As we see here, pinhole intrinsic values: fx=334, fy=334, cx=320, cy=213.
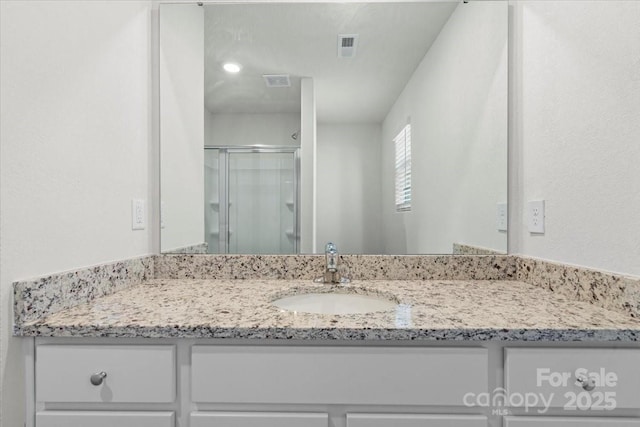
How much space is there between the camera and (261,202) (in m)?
1.44

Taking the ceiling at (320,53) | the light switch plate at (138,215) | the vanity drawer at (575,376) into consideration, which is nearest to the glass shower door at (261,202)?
the ceiling at (320,53)

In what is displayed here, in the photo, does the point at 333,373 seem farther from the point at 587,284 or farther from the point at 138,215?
the point at 138,215

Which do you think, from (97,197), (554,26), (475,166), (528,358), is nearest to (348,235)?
(475,166)

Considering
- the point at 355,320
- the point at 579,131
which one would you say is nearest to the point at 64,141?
the point at 355,320

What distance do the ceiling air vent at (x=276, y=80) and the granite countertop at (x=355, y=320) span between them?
0.86 m

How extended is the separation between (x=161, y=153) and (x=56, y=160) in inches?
20.2

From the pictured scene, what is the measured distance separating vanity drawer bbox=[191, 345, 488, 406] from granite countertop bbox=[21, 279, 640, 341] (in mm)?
42

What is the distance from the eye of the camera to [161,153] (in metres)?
1.38

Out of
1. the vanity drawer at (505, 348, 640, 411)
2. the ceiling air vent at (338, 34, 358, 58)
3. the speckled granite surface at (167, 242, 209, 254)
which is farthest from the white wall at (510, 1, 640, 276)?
the speckled granite surface at (167, 242, 209, 254)

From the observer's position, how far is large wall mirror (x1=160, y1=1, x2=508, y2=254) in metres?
1.36

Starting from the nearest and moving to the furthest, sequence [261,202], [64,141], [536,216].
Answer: [64,141], [536,216], [261,202]

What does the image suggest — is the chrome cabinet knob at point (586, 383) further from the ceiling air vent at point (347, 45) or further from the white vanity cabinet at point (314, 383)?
the ceiling air vent at point (347, 45)

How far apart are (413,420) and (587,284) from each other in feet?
2.10

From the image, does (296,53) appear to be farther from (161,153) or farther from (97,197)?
(97,197)
